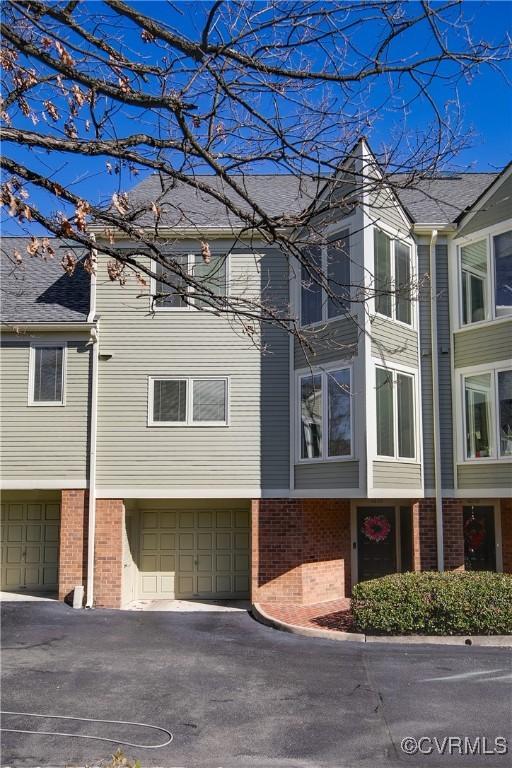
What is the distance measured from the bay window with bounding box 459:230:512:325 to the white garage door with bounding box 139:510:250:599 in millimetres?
6545

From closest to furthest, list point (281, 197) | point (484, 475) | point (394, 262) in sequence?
point (484, 475)
point (394, 262)
point (281, 197)

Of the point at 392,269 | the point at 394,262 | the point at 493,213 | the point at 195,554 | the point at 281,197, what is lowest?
the point at 195,554

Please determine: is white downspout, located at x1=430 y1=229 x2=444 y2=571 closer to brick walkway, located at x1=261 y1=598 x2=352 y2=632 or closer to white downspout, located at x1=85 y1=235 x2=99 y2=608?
brick walkway, located at x1=261 y1=598 x2=352 y2=632

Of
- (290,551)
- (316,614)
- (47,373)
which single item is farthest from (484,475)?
(47,373)

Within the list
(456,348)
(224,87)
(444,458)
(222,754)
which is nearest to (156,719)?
(222,754)

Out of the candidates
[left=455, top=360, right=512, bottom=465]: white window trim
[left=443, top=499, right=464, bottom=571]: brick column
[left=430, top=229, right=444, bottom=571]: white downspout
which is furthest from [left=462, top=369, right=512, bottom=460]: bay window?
[left=443, top=499, right=464, bottom=571]: brick column

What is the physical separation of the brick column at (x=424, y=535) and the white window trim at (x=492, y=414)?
1.13m

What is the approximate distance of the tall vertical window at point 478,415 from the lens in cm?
1423

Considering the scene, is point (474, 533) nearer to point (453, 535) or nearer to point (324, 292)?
point (453, 535)

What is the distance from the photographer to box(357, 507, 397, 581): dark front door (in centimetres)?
1595

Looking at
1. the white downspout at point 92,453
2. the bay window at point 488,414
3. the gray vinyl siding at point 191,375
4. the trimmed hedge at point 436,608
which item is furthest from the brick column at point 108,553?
the bay window at point 488,414

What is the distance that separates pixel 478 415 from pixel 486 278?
2669 mm

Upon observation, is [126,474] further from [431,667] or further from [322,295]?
[431,667]

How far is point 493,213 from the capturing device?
14328 mm
